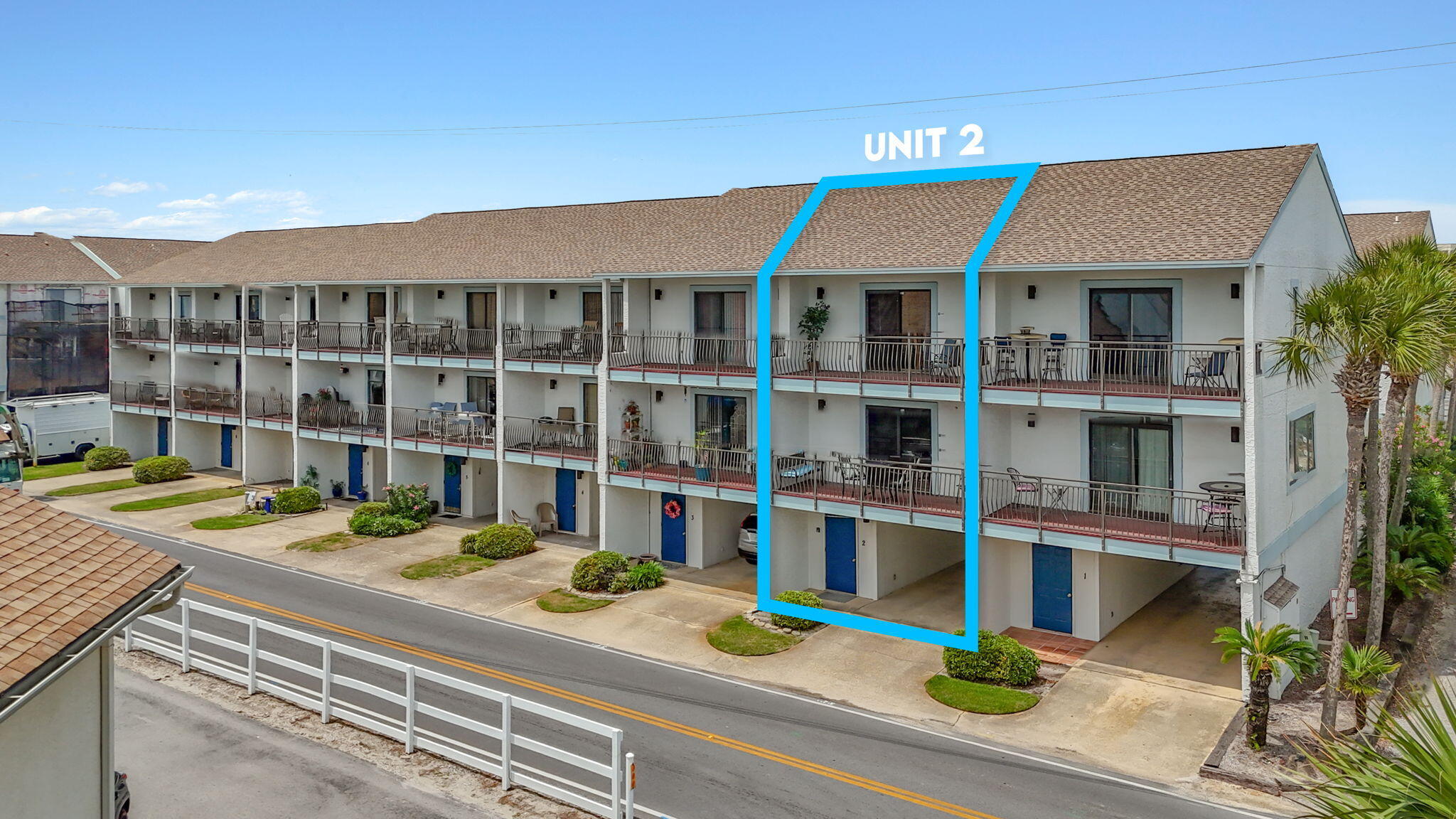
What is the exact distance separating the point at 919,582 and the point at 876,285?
325 inches

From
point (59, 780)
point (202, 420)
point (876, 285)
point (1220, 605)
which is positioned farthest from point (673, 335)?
point (202, 420)

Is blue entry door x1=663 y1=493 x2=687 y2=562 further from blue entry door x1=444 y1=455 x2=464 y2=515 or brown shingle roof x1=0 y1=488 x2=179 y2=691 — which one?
brown shingle roof x1=0 y1=488 x2=179 y2=691

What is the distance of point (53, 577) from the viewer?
35.8 ft

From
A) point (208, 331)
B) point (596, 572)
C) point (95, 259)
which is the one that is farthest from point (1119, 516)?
point (95, 259)

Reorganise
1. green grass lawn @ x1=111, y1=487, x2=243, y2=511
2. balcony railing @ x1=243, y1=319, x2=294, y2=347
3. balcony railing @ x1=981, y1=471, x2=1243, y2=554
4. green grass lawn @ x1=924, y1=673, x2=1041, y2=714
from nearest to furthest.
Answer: green grass lawn @ x1=924, y1=673, x2=1041, y2=714
balcony railing @ x1=981, y1=471, x2=1243, y2=554
green grass lawn @ x1=111, y1=487, x2=243, y2=511
balcony railing @ x1=243, y1=319, x2=294, y2=347

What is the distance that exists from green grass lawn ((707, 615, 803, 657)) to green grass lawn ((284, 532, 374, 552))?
14.2 m

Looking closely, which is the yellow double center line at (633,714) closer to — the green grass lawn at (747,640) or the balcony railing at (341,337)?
the green grass lawn at (747,640)

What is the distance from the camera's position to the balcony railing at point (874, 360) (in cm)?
2378

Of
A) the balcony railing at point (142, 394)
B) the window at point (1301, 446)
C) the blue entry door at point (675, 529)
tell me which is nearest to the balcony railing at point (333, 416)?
the balcony railing at point (142, 394)

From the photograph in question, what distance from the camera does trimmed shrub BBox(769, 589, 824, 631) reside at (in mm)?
23891

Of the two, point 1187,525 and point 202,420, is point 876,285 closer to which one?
point 1187,525

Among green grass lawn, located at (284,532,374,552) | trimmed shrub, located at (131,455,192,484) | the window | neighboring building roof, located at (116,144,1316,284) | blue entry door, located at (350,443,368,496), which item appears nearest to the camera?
neighboring building roof, located at (116,144,1316,284)

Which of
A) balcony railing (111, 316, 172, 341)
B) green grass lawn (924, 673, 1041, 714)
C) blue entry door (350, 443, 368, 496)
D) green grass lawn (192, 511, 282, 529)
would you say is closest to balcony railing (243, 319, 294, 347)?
blue entry door (350, 443, 368, 496)

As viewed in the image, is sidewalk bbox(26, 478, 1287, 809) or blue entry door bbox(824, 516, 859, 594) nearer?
sidewalk bbox(26, 478, 1287, 809)
